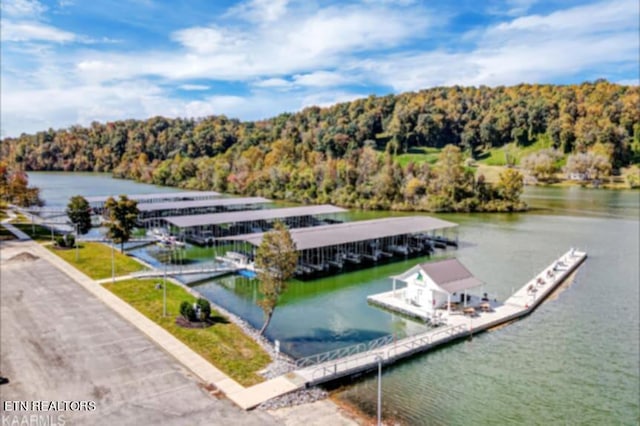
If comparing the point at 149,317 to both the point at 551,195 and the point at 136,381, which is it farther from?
the point at 551,195

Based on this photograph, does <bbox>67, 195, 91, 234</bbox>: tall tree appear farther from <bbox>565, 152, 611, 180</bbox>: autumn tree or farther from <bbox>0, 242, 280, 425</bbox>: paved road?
<bbox>565, 152, 611, 180</bbox>: autumn tree

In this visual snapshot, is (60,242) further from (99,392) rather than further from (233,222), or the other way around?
(99,392)

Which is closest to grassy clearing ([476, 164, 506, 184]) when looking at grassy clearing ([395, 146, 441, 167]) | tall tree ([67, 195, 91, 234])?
grassy clearing ([395, 146, 441, 167])

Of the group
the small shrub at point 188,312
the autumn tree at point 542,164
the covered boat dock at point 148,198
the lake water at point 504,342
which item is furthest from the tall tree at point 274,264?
the autumn tree at point 542,164

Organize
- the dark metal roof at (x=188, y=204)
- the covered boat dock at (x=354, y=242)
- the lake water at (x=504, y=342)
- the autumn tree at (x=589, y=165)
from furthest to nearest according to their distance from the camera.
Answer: the autumn tree at (x=589, y=165) < the dark metal roof at (x=188, y=204) < the covered boat dock at (x=354, y=242) < the lake water at (x=504, y=342)

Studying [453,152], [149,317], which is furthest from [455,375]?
[453,152]

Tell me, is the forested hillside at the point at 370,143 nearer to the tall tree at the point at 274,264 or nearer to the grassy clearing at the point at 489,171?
the grassy clearing at the point at 489,171
